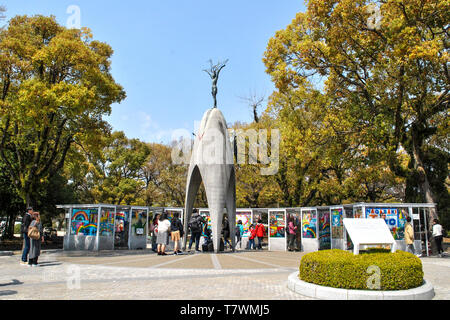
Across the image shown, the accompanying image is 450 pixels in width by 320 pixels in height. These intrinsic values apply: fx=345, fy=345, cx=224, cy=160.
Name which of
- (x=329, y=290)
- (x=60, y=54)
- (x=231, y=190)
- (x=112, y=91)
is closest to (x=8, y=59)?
(x=60, y=54)

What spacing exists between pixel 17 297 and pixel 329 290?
5.82 m

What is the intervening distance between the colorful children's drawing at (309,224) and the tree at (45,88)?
12.1 m

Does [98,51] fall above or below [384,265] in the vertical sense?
above

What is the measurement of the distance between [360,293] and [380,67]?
13.3 m

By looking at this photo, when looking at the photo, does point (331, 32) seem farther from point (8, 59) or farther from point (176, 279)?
point (8, 59)

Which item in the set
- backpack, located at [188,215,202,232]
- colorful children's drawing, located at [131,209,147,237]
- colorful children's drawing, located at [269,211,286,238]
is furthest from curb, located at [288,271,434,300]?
colorful children's drawing, located at [131,209,147,237]

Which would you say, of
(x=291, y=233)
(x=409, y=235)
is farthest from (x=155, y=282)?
(x=291, y=233)

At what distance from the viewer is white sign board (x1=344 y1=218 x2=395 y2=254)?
782cm

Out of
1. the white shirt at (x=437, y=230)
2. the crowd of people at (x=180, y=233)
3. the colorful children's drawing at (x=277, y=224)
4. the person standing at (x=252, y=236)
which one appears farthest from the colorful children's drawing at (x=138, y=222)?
the white shirt at (x=437, y=230)

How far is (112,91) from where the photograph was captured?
60.2 feet

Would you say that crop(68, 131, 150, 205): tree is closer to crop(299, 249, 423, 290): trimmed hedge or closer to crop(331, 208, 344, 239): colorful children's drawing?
crop(331, 208, 344, 239): colorful children's drawing

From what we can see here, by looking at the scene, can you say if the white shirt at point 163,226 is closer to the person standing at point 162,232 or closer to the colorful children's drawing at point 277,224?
the person standing at point 162,232

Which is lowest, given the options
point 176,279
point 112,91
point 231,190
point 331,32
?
point 176,279
